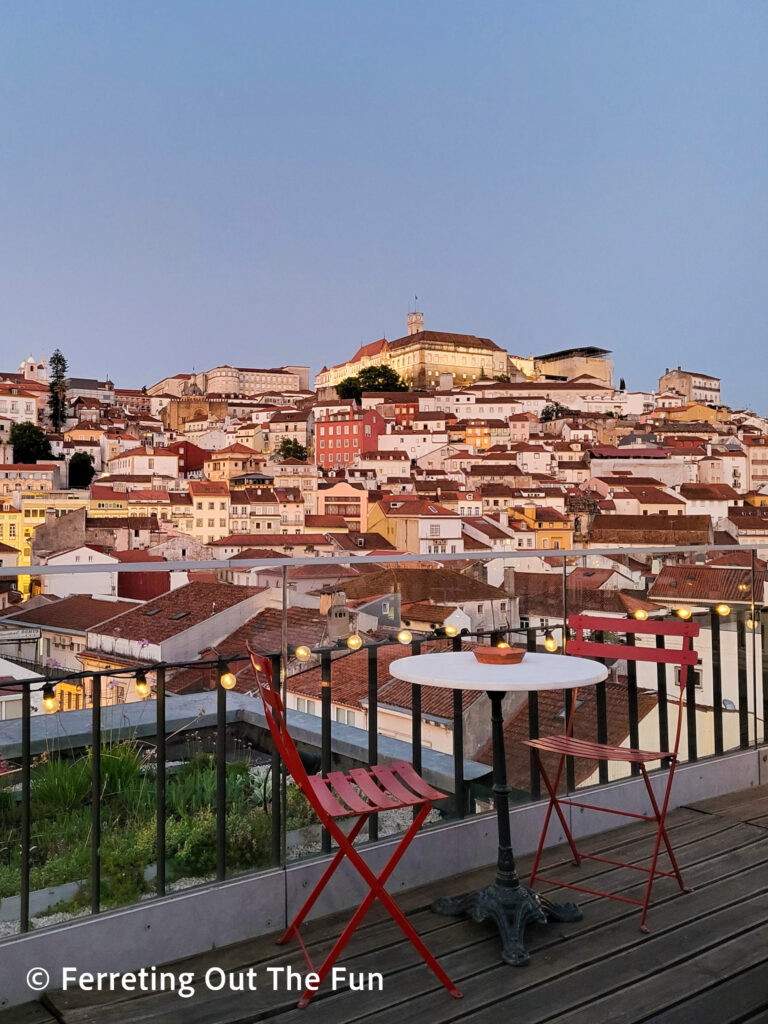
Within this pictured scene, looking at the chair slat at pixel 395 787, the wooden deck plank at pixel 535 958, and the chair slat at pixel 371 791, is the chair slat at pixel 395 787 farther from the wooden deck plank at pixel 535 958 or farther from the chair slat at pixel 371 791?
A: the wooden deck plank at pixel 535 958

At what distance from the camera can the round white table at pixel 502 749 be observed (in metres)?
2.35

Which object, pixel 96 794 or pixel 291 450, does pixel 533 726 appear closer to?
pixel 96 794

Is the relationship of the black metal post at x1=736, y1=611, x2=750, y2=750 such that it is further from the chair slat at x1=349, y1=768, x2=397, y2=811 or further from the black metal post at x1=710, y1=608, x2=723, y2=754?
the chair slat at x1=349, y1=768, x2=397, y2=811

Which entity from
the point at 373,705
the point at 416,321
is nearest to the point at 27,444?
the point at 416,321

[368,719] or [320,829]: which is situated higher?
[368,719]

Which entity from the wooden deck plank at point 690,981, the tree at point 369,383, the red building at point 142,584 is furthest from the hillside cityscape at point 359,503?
the wooden deck plank at point 690,981

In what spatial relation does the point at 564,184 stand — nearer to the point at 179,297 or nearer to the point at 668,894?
the point at 179,297

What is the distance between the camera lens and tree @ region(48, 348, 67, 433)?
96.2 m

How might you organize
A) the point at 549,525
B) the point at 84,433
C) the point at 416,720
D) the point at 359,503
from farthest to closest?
1. the point at 84,433
2. the point at 359,503
3. the point at 549,525
4. the point at 416,720

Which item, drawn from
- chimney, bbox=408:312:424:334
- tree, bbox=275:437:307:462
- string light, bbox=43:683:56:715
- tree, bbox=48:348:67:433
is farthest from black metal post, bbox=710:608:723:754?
chimney, bbox=408:312:424:334

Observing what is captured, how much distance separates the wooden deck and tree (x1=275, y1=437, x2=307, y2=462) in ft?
268

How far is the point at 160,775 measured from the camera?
234cm

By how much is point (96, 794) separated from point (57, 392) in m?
102

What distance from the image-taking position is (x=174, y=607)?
2.42 meters
